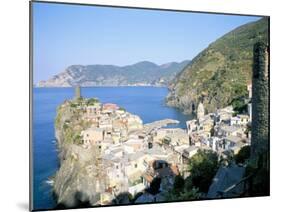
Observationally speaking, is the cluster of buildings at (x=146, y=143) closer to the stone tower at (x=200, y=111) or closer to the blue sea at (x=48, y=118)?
the stone tower at (x=200, y=111)

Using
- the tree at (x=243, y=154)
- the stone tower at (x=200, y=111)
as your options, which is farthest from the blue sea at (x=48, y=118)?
the tree at (x=243, y=154)

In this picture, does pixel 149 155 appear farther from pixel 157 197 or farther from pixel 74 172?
pixel 74 172

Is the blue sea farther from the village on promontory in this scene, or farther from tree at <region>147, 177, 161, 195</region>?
tree at <region>147, 177, 161, 195</region>

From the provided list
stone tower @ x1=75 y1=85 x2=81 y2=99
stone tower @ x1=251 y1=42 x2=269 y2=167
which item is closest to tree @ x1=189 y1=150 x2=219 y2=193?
stone tower @ x1=251 y1=42 x2=269 y2=167

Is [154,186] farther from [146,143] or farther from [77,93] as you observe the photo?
[77,93]

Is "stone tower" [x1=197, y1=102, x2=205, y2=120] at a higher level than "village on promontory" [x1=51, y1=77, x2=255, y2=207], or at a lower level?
higher

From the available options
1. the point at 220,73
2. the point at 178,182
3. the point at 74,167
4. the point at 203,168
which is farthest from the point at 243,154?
the point at 74,167
